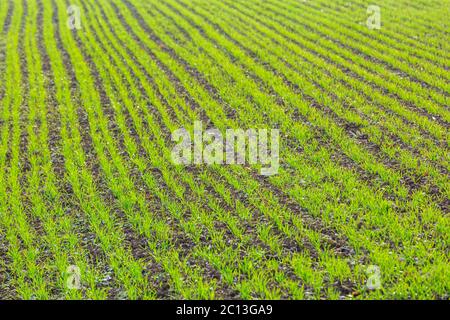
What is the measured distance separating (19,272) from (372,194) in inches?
238

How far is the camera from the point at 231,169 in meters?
11.5

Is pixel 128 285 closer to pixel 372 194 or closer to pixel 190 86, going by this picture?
pixel 372 194

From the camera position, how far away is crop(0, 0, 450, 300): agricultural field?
7.97m

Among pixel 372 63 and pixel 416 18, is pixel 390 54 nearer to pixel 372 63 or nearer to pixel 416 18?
pixel 372 63

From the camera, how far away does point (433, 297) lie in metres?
7.08

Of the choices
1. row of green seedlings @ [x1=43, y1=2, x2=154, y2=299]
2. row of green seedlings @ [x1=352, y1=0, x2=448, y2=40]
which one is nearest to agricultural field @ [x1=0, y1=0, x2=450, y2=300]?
row of green seedlings @ [x1=43, y1=2, x2=154, y2=299]

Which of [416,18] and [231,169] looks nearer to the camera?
[231,169]

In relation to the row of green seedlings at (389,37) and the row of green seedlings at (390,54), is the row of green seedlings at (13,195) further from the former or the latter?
the row of green seedlings at (389,37)

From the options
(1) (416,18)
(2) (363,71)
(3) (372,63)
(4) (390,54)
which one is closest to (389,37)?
(4) (390,54)

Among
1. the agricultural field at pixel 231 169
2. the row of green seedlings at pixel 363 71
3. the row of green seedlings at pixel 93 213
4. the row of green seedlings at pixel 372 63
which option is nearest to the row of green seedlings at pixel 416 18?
the agricultural field at pixel 231 169

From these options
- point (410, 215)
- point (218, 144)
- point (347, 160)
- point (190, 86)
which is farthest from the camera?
point (190, 86)

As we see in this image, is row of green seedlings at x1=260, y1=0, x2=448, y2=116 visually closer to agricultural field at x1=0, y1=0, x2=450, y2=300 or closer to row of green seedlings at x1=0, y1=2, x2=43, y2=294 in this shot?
agricultural field at x1=0, y1=0, x2=450, y2=300
